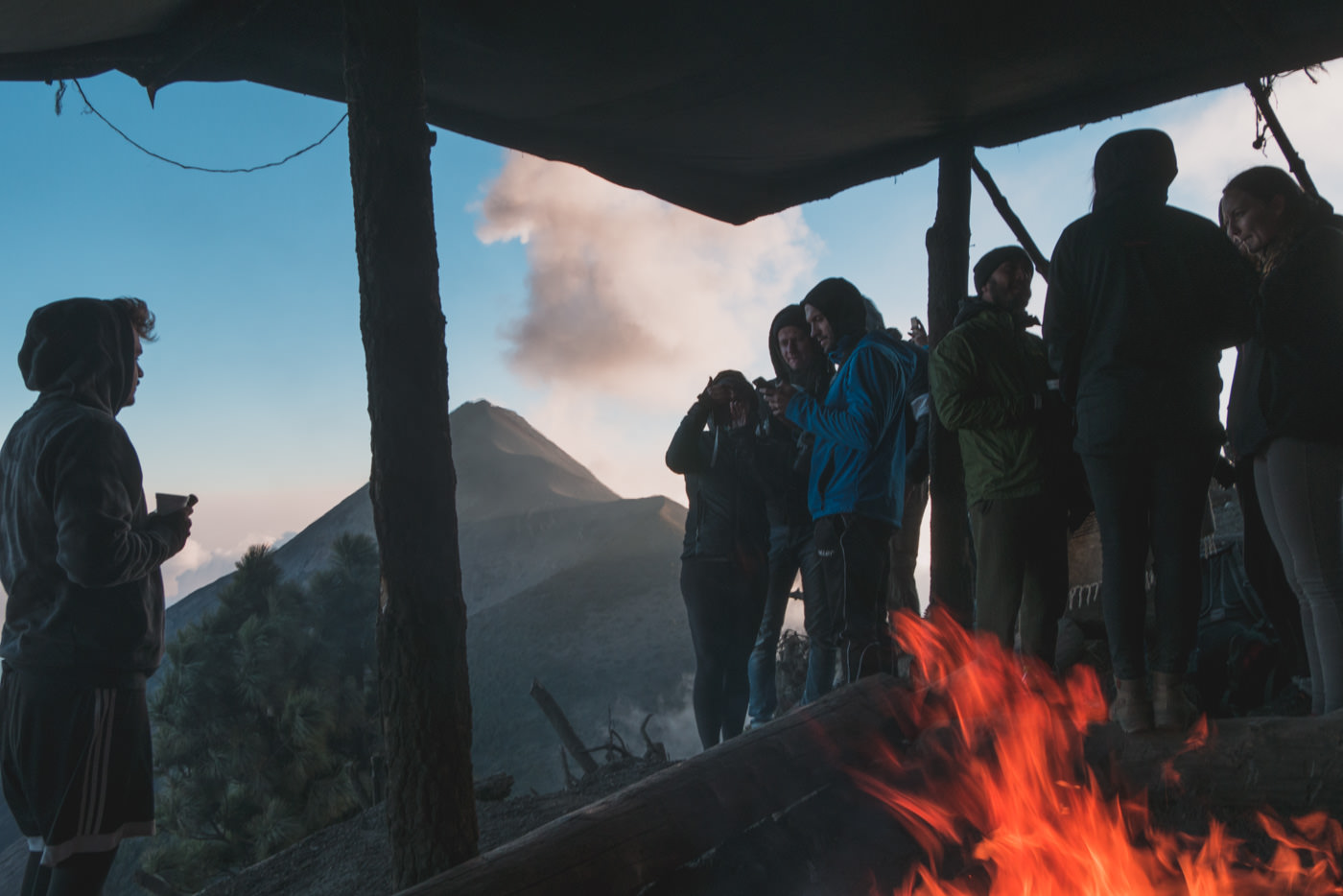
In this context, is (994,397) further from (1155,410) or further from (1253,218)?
(1253,218)

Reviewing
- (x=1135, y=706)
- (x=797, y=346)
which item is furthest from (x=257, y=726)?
(x=1135, y=706)

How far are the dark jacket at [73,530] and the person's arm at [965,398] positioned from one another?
9.16 ft

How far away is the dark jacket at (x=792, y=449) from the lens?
403 cm

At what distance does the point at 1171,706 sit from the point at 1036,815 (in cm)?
55

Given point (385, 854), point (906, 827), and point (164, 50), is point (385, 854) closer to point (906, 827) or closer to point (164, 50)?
point (906, 827)

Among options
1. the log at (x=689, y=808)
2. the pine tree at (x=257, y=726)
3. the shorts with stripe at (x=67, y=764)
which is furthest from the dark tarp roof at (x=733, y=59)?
the pine tree at (x=257, y=726)

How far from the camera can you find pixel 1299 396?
8.46ft

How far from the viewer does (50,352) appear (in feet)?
8.98

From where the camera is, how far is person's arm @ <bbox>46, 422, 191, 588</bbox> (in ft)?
8.16

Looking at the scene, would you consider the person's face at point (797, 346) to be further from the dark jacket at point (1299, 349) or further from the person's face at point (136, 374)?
the person's face at point (136, 374)

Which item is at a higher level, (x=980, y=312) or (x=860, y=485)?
(x=980, y=312)

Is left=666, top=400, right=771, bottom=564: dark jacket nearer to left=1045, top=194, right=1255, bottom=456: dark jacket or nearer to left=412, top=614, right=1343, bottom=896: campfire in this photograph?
left=412, top=614, right=1343, bottom=896: campfire

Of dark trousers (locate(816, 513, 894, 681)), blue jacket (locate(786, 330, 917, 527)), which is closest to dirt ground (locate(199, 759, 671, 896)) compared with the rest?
dark trousers (locate(816, 513, 894, 681))

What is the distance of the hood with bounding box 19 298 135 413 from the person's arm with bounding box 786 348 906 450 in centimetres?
265
